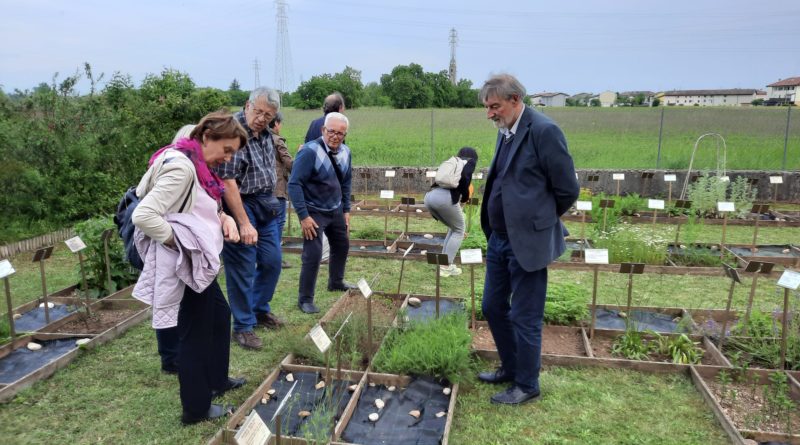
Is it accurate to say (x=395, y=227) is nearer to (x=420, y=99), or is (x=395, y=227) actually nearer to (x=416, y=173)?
(x=416, y=173)

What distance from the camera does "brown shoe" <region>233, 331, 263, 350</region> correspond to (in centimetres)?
396

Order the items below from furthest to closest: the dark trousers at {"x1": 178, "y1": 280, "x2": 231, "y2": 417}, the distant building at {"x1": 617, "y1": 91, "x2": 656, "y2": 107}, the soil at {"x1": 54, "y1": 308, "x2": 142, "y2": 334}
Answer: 1. the distant building at {"x1": 617, "y1": 91, "x2": 656, "y2": 107}
2. the soil at {"x1": 54, "y1": 308, "x2": 142, "y2": 334}
3. the dark trousers at {"x1": 178, "y1": 280, "x2": 231, "y2": 417}

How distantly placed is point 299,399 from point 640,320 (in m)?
2.95

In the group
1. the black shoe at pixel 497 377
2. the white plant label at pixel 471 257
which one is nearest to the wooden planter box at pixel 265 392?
the black shoe at pixel 497 377

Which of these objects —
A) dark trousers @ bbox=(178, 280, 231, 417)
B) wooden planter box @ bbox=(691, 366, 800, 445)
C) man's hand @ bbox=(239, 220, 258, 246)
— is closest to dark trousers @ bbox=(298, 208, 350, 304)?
man's hand @ bbox=(239, 220, 258, 246)

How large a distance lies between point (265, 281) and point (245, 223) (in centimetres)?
79

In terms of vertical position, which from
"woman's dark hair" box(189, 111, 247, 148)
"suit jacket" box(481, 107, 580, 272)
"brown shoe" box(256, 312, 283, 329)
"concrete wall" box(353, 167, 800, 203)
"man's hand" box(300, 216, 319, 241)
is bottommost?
"brown shoe" box(256, 312, 283, 329)

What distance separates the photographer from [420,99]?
27656 mm

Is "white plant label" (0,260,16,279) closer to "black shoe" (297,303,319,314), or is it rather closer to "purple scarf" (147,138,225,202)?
"purple scarf" (147,138,225,202)

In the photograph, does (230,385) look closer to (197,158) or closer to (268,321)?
(268,321)

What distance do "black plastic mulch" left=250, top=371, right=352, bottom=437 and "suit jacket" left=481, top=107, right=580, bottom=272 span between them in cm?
131

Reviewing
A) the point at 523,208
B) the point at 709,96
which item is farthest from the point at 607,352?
the point at 709,96

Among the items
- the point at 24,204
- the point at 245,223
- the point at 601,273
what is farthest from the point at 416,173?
the point at 245,223

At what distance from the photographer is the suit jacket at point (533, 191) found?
2.85 metres
